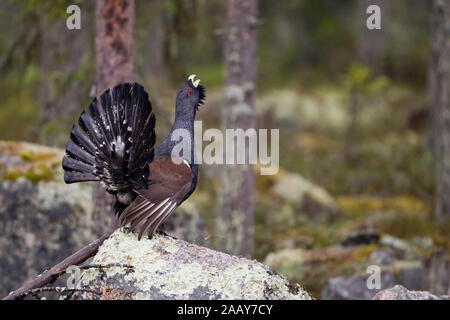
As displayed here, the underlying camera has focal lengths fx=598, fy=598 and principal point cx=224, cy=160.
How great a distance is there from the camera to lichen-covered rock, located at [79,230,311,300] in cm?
432

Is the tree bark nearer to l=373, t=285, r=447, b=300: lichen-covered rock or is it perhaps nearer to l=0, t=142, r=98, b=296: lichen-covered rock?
l=0, t=142, r=98, b=296: lichen-covered rock

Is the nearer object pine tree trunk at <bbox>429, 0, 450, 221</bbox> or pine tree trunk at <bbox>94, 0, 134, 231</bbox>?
pine tree trunk at <bbox>94, 0, 134, 231</bbox>

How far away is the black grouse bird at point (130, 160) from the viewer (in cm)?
485

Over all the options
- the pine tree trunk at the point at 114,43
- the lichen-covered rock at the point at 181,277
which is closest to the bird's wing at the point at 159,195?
the lichen-covered rock at the point at 181,277

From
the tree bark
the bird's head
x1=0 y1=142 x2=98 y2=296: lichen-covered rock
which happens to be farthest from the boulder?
the tree bark

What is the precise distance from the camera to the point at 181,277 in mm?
4379

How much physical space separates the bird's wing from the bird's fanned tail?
4.4 inches

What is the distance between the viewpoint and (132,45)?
24.5 feet

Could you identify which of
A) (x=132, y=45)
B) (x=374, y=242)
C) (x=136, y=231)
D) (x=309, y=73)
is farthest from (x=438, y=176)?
(x=309, y=73)

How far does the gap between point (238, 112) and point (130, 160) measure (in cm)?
499

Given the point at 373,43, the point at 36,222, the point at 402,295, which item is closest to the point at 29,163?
the point at 36,222

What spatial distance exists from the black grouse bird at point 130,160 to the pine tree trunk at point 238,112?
15.1 feet

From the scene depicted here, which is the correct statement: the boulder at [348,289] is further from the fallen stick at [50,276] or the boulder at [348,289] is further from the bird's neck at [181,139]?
the fallen stick at [50,276]

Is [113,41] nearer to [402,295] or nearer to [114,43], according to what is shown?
[114,43]
